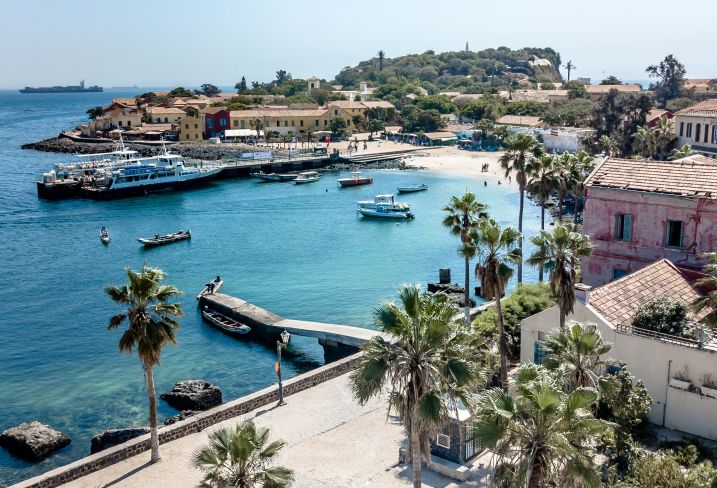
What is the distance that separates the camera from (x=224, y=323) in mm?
46281

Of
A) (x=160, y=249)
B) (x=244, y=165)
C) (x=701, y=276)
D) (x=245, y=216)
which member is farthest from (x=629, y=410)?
(x=244, y=165)

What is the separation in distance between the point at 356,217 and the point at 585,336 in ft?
227

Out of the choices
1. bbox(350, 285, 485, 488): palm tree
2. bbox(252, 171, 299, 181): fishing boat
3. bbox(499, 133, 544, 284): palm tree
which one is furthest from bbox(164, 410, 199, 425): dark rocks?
bbox(252, 171, 299, 181): fishing boat

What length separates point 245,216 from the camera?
89.6 metres

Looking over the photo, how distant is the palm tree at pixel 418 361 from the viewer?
14883 millimetres

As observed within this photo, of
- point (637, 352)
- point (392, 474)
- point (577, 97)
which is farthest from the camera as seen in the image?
point (577, 97)

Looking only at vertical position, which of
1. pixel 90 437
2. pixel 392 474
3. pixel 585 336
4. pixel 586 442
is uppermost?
pixel 585 336

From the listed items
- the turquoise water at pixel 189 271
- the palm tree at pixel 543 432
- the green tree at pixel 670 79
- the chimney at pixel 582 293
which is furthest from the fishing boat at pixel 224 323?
the green tree at pixel 670 79

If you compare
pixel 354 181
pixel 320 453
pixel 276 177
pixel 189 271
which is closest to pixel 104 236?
pixel 189 271

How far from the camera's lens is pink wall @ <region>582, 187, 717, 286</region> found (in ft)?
103

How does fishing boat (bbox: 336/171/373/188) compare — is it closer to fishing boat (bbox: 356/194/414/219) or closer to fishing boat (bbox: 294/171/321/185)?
fishing boat (bbox: 294/171/321/185)

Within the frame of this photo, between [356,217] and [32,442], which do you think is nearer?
[32,442]

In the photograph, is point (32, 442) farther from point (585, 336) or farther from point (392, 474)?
point (585, 336)

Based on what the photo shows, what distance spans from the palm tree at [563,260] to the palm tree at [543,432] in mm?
10467
